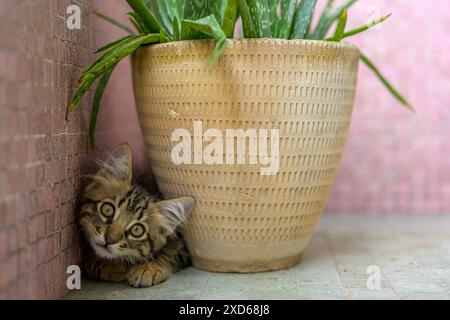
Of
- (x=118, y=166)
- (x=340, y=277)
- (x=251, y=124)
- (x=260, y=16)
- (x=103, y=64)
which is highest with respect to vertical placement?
(x=260, y=16)

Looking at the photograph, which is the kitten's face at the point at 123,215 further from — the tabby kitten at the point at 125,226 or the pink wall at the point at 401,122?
the pink wall at the point at 401,122

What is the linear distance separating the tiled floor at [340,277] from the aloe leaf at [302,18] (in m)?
0.55

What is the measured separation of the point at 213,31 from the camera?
102cm

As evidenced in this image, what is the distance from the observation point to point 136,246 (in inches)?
48.1

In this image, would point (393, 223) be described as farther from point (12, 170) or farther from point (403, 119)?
point (12, 170)

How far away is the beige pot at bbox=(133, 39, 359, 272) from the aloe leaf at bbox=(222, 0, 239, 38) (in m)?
0.03

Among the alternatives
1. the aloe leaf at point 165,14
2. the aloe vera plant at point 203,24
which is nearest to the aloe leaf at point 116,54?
the aloe vera plant at point 203,24

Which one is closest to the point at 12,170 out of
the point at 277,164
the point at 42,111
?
the point at 42,111

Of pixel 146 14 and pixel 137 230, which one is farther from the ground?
pixel 146 14

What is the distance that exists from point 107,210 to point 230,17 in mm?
490

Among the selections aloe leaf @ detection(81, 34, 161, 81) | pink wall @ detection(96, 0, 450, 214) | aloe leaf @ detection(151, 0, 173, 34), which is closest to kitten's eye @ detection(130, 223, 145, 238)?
aloe leaf @ detection(81, 34, 161, 81)

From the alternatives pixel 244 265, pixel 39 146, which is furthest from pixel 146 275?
pixel 39 146

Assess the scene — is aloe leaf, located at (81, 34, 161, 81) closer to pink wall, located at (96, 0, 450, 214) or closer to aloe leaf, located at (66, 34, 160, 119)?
aloe leaf, located at (66, 34, 160, 119)

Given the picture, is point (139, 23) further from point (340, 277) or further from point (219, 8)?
point (340, 277)
